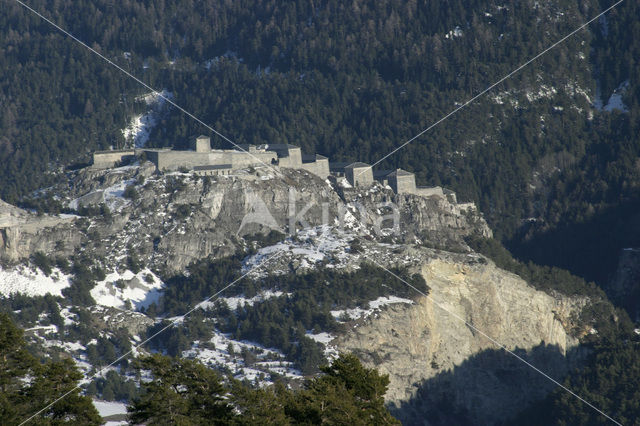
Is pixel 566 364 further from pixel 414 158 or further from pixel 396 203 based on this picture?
pixel 414 158

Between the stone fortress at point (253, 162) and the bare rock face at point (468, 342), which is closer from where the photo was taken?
the bare rock face at point (468, 342)

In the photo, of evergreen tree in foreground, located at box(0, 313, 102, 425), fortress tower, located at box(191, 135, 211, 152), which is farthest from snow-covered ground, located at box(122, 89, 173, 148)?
evergreen tree in foreground, located at box(0, 313, 102, 425)

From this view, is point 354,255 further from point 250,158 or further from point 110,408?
point 110,408

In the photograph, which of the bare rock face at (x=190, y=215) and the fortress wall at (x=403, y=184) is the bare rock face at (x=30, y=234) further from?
the fortress wall at (x=403, y=184)

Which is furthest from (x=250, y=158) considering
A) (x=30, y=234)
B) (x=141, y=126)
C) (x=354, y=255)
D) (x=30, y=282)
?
(x=141, y=126)

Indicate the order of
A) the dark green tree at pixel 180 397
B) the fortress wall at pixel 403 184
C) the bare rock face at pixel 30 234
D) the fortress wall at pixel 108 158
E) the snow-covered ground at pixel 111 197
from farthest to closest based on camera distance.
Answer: the fortress wall at pixel 403 184 → the fortress wall at pixel 108 158 → the snow-covered ground at pixel 111 197 → the bare rock face at pixel 30 234 → the dark green tree at pixel 180 397

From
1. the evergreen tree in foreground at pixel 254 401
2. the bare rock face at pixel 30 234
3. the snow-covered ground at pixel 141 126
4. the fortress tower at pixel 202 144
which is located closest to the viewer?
the evergreen tree in foreground at pixel 254 401

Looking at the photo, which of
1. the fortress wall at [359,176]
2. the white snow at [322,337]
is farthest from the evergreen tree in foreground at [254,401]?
the fortress wall at [359,176]
